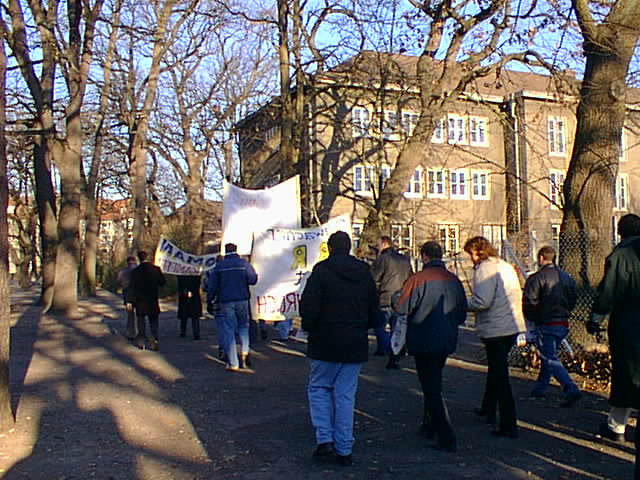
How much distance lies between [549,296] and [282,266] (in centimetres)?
601

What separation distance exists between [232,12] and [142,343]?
10.4 metres

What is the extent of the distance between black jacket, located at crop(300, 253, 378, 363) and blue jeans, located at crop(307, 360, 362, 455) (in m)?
0.13

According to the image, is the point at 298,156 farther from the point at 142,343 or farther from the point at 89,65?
the point at 142,343

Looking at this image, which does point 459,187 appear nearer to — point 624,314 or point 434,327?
point 434,327

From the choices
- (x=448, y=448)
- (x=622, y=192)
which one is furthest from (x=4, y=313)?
(x=622, y=192)

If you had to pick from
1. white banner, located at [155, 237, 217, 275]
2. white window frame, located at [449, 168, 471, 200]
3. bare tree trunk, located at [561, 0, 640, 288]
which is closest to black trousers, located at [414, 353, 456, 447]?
bare tree trunk, located at [561, 0, 640, 288]

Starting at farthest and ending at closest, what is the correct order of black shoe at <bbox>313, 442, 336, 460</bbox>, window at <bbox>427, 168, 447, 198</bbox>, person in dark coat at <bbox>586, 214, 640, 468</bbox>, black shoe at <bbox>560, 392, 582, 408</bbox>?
window at <bbox>427, 168, 447, 198</bbox>, black shoe at <bbox>560, 392, 582, 408</bbox>, black shoe at <bbox>313, 442, 336, 460</bbox>, person in dark coat at <bbox>586, 214, 640, 468</bbox>

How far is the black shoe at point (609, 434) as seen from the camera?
732 cm

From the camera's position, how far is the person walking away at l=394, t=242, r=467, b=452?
22.9 ft

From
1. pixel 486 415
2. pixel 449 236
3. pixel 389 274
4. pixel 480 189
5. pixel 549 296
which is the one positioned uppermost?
pixel 480 189

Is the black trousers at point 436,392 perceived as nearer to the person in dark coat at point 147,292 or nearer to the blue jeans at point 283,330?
the person in dark coat at point 147,292

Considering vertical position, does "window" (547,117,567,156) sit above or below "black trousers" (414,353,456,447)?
above

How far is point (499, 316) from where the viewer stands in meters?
7.46

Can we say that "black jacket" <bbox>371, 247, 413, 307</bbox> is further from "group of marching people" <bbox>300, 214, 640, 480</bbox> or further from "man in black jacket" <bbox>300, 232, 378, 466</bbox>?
"man in black jacket" <bbox>300, 232, 378, 466</bbox>
